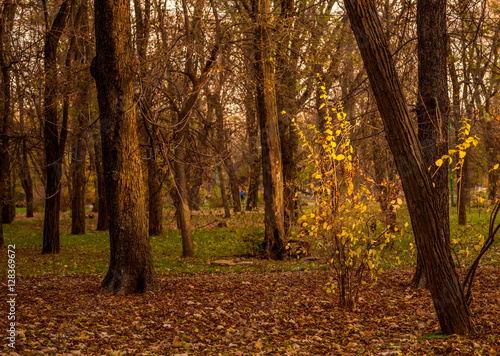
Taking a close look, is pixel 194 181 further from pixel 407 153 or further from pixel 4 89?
pixel 407 153

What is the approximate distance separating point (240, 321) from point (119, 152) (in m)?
3.02

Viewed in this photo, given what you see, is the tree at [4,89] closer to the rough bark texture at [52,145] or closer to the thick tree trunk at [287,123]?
the rough bark texture at [52,145]

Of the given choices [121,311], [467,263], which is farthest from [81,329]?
[467,263]

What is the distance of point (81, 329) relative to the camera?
5.45m

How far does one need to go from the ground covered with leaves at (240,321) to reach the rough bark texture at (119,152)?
0.47m

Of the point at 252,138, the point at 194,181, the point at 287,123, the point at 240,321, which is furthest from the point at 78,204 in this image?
the point at 240,321

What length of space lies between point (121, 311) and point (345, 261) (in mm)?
2982

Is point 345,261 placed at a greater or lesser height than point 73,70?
lesser

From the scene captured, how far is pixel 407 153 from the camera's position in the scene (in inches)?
189

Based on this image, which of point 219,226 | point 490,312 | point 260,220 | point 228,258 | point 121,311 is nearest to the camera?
point 490,312

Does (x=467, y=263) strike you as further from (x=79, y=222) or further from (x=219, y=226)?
(x=79, y=222)

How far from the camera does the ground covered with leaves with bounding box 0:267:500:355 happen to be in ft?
16.2

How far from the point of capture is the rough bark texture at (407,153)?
477 cm

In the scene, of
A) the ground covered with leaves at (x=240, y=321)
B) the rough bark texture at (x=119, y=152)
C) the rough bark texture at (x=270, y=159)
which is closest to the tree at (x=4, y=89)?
the ground covered with leaves at (x=240, y=321)
